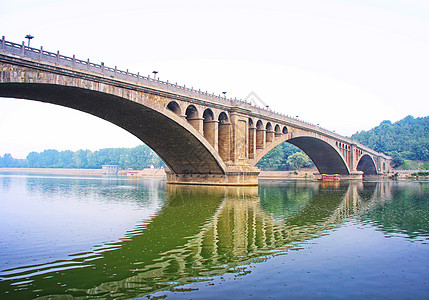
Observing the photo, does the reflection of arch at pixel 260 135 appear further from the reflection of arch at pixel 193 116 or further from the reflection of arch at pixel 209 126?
the reflection of arch at pixel 193 116

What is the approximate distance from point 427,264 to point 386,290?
10.4 ft

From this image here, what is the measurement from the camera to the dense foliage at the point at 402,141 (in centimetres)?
13375

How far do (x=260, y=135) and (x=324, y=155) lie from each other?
3603 cm

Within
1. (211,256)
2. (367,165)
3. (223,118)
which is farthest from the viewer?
(367,165)

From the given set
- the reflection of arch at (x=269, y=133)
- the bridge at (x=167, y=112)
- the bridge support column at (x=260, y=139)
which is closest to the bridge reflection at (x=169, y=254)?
the bridge at (x=167, y=112)

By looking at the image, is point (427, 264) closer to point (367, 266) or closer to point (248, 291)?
point (367, 266)

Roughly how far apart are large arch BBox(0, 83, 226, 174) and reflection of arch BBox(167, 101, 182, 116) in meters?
1.45

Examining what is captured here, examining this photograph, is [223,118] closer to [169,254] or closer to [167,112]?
[167,112]

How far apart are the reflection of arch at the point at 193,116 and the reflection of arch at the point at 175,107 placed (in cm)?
241

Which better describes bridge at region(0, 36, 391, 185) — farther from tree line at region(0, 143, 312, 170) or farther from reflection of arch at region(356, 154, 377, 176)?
tree line at region(0, 143, 312, 170)

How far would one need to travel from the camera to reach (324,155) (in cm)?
8456

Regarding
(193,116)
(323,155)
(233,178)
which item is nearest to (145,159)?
(323,155)

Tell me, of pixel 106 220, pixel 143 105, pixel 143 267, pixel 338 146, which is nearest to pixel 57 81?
pixel 143 105

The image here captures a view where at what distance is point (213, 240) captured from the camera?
13.7 metres
